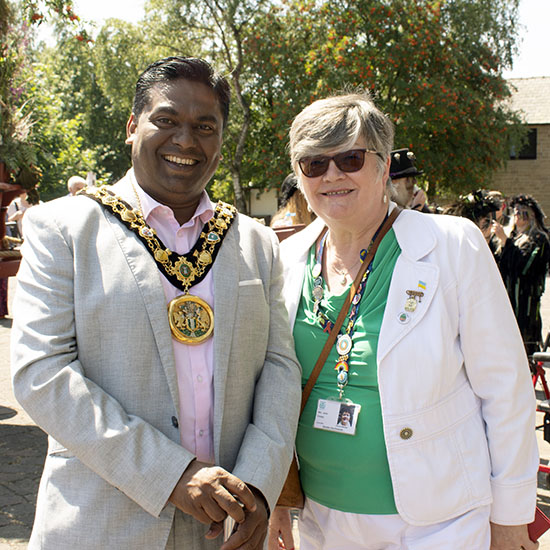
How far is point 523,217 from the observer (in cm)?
700

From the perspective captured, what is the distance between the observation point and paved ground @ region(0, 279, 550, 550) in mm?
4074

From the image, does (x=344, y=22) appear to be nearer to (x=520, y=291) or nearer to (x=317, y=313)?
(x=520, y=291)

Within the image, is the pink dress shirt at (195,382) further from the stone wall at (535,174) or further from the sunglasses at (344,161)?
the stone wall at (535,174)

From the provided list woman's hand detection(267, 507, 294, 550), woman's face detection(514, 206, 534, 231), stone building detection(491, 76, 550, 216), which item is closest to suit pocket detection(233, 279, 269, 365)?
woman's hand detection(267, 507, 294, 550)

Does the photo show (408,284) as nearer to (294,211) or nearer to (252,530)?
(252,530)

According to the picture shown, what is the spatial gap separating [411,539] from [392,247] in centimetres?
102

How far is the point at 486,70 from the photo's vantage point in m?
24.1

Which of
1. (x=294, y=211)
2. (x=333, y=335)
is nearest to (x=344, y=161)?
(x=333, y=335)

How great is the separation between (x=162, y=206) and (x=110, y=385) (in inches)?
22.9

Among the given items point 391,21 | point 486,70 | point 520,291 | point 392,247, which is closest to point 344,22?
point 391,21

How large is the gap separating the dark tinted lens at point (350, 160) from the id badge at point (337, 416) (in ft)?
2.78

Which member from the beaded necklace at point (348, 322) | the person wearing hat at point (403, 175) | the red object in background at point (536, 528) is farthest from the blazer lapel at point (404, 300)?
the person wearing hat at point (403, 175)

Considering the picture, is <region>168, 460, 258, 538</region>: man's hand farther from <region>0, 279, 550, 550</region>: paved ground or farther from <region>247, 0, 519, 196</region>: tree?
<region>247, 0, 519, 196</region>: tree

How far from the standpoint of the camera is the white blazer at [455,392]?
2215 millimetres
